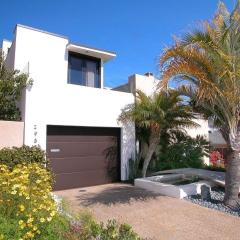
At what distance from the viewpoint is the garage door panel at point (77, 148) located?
460 inches

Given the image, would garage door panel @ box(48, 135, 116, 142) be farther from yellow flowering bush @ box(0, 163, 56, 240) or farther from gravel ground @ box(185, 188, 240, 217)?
yellow flowering bush @ box(0, 163, 56, 240)

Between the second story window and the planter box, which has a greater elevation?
the second story window

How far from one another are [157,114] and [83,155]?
3.57 meters

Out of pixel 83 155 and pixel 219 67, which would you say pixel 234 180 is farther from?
pixel 83 155

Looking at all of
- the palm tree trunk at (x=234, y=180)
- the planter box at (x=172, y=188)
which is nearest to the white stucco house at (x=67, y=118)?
the planter box at (x=172, y=188)

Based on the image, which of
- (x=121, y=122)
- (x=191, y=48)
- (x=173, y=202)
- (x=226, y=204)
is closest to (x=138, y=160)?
(x=121, y=122)

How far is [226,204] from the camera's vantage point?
29.0 feet

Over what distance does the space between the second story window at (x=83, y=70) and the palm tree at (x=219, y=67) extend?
7.53m

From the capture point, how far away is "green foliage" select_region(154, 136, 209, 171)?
14.7 metres

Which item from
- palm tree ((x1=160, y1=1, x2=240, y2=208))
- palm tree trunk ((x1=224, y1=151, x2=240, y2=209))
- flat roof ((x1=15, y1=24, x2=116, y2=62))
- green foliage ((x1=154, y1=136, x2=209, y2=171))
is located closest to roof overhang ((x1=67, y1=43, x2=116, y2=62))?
flat roof ((x1=15, y1=24, x2=116, y2=62))

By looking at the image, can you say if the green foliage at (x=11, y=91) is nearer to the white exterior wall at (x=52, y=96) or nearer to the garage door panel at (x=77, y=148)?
the white exterior wall at (x=52, y=96)

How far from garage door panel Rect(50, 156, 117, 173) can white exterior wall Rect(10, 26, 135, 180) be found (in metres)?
0.83

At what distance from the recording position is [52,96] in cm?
1150

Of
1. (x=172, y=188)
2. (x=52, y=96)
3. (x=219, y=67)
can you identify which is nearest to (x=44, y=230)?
(x=172, y=188)
